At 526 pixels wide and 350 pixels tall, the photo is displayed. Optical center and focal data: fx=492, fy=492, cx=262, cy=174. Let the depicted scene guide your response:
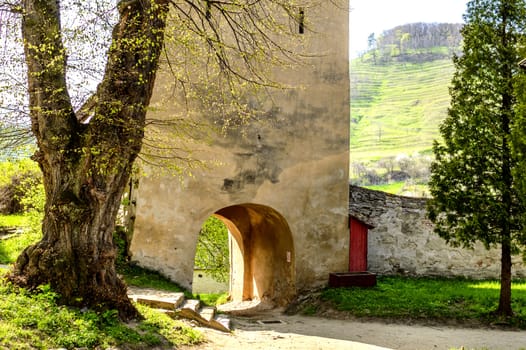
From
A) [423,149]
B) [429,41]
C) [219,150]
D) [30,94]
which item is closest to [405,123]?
[423,149]

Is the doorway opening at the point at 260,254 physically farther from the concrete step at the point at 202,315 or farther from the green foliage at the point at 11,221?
→ the green foliage at the point at 11,221

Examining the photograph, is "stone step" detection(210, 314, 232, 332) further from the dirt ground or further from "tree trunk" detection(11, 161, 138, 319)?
"tree trunk" detection(11, 161, 138, 319)

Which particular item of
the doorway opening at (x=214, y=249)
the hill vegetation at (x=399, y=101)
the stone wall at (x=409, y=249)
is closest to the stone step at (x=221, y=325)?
the stone wall at (x=409, y=249)

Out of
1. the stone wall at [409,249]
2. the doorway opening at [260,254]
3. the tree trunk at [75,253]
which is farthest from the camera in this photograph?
the stone wall at [409,249]

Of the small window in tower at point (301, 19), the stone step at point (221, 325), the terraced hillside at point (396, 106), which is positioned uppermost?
the terraced hillside at point (396, 106)

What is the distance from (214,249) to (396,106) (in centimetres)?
7994

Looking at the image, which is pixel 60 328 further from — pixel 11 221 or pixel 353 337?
pixel 11 221

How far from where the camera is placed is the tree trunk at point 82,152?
20.1 feet

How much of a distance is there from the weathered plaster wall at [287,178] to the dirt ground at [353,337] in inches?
95.6

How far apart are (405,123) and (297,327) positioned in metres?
82.5

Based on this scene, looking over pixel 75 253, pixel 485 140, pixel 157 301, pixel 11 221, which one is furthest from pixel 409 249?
pixel 11 221

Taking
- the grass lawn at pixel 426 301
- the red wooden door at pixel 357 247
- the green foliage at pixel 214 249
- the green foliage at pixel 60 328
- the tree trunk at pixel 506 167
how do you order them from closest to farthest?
the green foliage at pixel 60 328 → the tree trunk at pixel 506 167 → the grass lawn at pixel 426 301 → the red wooden door at pixel 357 247 → the green foliage at pixel 214 249

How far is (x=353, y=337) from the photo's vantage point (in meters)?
8.42

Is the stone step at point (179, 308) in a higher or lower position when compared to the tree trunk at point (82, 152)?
lower
